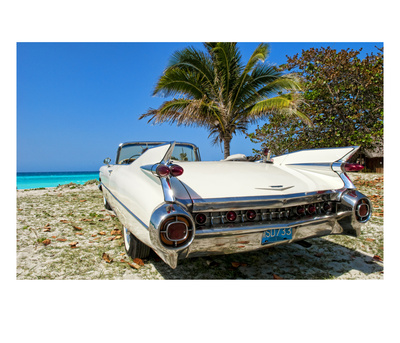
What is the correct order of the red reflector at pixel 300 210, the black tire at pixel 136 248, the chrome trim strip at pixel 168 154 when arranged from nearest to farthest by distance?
1. the chrome trim strip at pixel 168 154
2. the red reflector at pixel 300 210
3. the black tire at pixel 136 248

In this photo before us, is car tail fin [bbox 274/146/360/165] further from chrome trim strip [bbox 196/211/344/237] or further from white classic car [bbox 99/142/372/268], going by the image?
chrome trim strip [bbox 196/211/344/237]

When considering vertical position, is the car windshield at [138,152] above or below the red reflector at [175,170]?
above

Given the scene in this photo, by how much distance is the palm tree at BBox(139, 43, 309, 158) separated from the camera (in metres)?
8.61

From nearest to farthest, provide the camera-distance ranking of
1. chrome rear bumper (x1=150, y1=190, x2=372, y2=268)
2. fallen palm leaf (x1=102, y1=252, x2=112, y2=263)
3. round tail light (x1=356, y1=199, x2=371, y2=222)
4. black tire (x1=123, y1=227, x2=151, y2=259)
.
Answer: chrome rear bumper (x1=150, y1=190, x2=372, y2=268) < round tail light (x1=356, y1=199, x2=371, y2=222) < black tire (x1=123, y1=227, x2=151, y2=259) < fallen palm leaf (x1=102, y1=252, x2=112, y2=263)

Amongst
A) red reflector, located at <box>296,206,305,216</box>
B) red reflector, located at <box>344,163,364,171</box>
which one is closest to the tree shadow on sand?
red reflector, located at <box>296,206,305,216</box>

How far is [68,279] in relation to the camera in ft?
8.18

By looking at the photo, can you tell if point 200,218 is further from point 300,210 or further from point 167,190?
point 300,210

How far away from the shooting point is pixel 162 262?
2.78 m

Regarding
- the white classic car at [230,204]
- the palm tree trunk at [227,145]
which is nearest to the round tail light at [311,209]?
the white classic car at [230,204]

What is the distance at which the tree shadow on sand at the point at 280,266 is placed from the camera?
254 cm

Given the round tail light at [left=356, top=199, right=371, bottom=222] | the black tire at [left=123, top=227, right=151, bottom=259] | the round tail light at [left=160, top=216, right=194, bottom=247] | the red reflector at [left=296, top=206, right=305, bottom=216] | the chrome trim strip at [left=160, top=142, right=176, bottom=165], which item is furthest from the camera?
the black tire at [left=123, top=227, right=151, bottom=259]

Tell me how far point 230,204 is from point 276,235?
48cm

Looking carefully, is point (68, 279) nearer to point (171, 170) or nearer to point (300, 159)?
point (171, 170)

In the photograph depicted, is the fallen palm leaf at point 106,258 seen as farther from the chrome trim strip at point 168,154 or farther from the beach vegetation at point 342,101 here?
the beach vegetation at point 342,101
